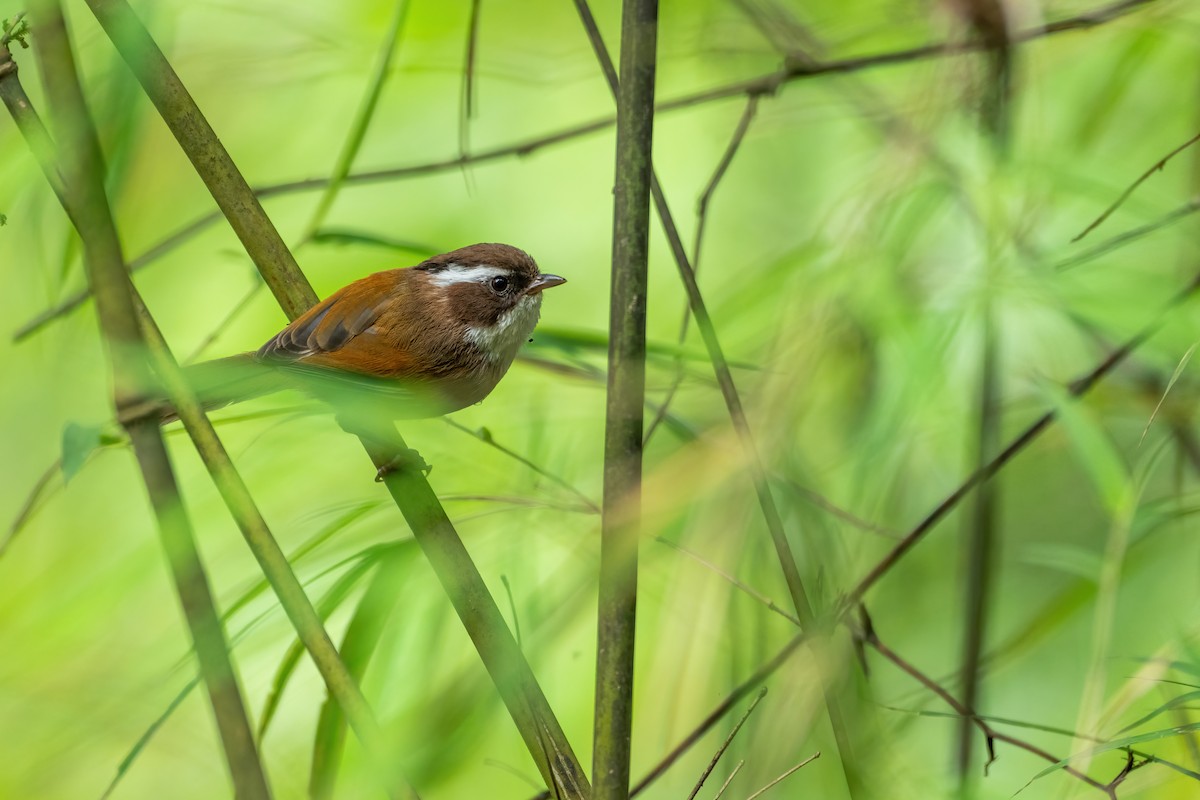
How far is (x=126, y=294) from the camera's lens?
2.70ft

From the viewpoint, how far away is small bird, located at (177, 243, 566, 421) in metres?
1.93

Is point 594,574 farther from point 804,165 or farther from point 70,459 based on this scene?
point 804,165

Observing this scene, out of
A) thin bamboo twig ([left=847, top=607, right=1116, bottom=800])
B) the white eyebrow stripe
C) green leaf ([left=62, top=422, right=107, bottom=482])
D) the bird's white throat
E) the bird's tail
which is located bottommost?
thin bamboo twig ([left=847, top=607, right=1116, bottom=800])

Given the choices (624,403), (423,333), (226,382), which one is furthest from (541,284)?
(624,403)

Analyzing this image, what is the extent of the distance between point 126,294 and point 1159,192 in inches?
70.0

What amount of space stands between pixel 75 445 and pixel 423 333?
144 cm

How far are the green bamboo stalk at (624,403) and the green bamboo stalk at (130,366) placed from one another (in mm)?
362

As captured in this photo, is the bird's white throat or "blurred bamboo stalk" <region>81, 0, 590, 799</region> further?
the bird's white throat

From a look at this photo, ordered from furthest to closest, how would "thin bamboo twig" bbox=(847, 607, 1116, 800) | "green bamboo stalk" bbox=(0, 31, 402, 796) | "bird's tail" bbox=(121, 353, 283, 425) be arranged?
"thin bamboo twig" bbox=(847, 607, 1116, 800), "bird's tail" bbox=(121, 353, 283, 425), "green bamboo stalk" bbox=(0, 31, 402, 796)

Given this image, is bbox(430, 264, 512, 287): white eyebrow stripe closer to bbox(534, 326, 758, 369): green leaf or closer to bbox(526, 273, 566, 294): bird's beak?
bbox(526, 273, 566, 294): bird's beak

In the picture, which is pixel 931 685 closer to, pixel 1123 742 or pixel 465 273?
pixel 1123 742

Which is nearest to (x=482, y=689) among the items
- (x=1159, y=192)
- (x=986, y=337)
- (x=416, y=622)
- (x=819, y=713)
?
(x=416, y=622)

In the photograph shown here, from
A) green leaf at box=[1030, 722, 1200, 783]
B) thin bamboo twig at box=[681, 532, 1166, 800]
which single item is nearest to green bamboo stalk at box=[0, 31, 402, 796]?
thin bamboo twig at box=[681, 532, 1166, 800]

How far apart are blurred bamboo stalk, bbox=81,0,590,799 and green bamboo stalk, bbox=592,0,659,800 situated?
70mm
